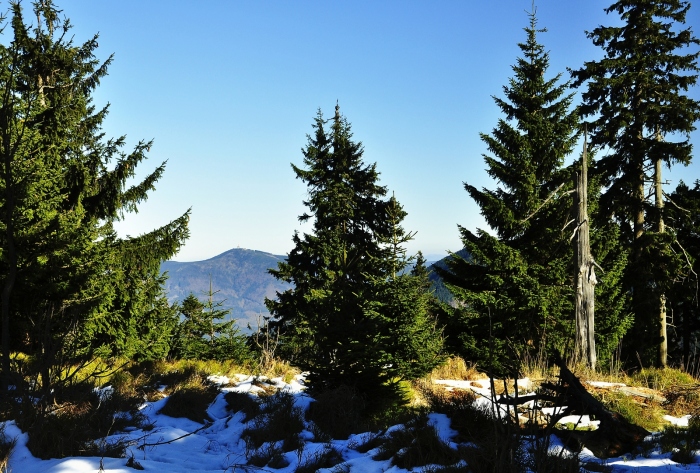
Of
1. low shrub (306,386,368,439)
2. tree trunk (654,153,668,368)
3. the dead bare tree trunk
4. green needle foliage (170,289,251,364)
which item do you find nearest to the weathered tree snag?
low shrub (306,386,368,439)

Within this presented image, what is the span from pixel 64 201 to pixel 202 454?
35.7ft

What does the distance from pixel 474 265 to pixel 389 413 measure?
8.55 metres

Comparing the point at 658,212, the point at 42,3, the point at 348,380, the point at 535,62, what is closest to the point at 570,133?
the point at 535,62

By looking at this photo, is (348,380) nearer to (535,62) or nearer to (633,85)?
(535,62)

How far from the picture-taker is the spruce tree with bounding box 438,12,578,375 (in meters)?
14.1

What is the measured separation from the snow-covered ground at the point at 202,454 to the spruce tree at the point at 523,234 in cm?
774

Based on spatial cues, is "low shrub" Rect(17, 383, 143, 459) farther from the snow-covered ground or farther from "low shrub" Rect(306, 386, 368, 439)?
"low shrub" Rect(306, 386, 368, 439)

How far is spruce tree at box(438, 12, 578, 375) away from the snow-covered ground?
774cm

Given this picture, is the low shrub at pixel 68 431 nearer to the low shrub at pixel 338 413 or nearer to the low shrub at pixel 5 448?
the low shrub at pixel 5 448

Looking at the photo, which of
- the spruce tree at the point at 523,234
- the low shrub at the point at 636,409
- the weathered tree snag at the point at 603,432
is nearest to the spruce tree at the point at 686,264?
the spruce tree at the point at 523,234

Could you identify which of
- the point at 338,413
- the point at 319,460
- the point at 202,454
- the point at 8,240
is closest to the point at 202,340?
the point at 338,413

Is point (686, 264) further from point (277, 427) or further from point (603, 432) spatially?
point (277, 427)

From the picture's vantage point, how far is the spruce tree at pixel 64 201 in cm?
1147

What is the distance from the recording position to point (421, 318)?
1102 cm
